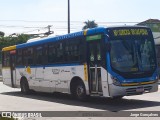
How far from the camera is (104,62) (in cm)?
1357

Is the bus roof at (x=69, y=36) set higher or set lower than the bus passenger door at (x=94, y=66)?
higher

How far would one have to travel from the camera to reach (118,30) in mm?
13898

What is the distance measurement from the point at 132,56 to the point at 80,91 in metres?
2.84

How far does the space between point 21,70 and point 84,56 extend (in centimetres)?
723

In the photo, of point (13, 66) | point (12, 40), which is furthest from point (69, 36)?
Result: point (12, 40)

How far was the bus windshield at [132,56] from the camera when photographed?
13.5 meters

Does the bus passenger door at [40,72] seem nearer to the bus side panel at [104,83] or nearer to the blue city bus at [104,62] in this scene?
the blue city bus at [104,62]

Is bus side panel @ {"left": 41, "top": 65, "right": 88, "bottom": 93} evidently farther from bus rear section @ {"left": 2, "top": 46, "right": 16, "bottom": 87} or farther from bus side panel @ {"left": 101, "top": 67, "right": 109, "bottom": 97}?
bus rear section @ {"left": 2, "top": 46, "right": 16, "bottom": 87}

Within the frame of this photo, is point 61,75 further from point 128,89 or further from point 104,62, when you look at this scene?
point 128,89

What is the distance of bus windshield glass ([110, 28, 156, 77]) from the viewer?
44.4ft

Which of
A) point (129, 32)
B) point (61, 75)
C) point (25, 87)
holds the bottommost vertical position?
point (25, 87)

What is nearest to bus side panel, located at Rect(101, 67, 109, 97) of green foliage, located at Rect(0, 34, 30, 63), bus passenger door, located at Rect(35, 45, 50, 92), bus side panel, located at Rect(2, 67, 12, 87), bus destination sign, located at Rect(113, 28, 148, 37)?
bus destination sign, located at Rect(113, 28, 148, 37)

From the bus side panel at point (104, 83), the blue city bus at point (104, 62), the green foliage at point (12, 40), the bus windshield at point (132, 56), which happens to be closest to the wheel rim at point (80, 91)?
the blue city bus at point (104, 62)

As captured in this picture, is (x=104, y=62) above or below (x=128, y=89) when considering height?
above
